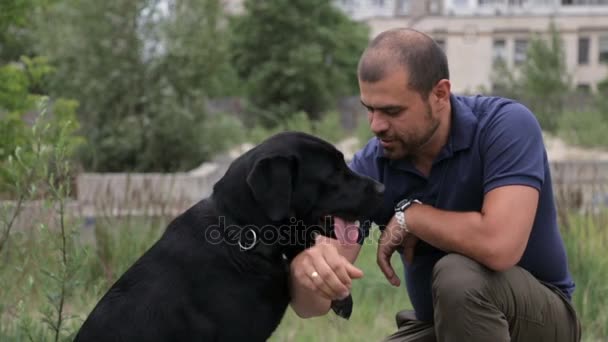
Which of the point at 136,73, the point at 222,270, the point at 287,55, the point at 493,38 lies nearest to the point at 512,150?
the point at 222,270

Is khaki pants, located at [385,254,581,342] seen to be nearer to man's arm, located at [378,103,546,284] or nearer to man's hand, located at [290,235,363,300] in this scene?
A: man's arm, located at [378,103,546,284]

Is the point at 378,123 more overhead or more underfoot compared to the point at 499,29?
more overhead

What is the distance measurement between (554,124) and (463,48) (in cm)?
2418

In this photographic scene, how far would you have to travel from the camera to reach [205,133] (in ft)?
38.4

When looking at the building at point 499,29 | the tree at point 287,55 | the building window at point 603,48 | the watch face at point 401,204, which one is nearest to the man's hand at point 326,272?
the watch face at point 401,204

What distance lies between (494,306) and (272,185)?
96 cm

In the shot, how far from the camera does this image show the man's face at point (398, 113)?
3.08 meters

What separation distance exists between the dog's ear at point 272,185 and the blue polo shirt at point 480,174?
0.60m

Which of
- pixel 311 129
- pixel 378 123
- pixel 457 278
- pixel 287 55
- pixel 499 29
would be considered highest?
pixel 378 123

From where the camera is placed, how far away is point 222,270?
2.93 metres

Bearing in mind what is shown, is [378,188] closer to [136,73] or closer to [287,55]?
[136,73]

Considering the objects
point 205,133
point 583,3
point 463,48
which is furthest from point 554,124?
point 583,3

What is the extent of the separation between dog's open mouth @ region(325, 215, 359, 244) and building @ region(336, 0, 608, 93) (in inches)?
1511

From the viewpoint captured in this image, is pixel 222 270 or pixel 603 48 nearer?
pixel 222 270
